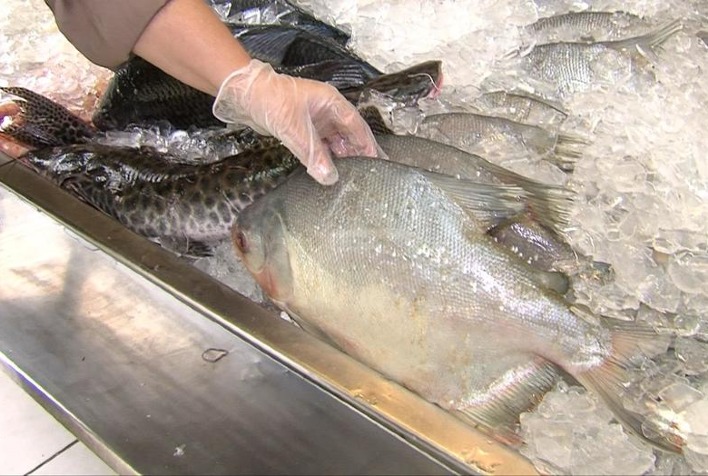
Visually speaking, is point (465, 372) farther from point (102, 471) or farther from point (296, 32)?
point (296, 32)

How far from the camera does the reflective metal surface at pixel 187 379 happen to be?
1.43 metres

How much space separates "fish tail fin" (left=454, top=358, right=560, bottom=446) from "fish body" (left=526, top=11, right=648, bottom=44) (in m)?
1.47

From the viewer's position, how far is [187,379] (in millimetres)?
1600

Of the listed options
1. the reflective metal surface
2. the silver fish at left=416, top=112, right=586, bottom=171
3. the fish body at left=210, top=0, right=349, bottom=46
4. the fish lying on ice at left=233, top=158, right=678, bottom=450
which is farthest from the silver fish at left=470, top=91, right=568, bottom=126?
the reflective metal surface

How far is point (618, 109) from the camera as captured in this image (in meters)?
2.17

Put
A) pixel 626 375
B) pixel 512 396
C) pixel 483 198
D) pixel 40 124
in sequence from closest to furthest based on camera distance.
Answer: pixel 626 375
pixel 512 396
pixel 483 198
pixel 40 124

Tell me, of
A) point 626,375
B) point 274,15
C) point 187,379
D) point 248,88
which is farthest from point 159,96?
point 626,375

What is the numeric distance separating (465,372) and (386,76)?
1180 mm

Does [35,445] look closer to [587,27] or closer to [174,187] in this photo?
[174,187]

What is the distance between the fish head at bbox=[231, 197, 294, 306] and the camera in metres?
1.81

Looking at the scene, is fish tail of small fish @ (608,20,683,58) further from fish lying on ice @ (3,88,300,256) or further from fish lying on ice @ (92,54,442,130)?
fish lying on ice @ (3,88,300,256)

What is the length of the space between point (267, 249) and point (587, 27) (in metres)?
1.65

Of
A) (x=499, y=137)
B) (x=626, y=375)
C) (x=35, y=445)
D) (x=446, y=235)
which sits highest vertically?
(x=499, y=137)

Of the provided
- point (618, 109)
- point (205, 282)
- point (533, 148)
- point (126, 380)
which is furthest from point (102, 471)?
point (618, 109)
